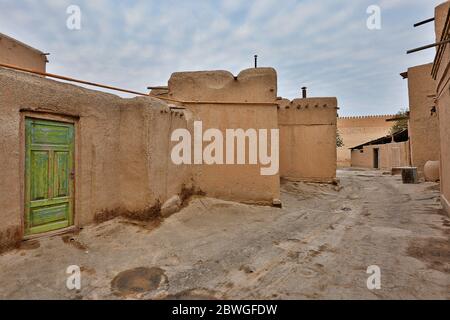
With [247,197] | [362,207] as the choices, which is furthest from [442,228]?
[247,197]

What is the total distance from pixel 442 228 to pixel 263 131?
463 cm

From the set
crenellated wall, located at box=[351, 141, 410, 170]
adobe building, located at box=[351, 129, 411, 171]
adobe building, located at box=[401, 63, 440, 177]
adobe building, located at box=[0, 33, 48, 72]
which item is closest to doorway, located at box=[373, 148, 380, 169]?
adobe building, located at box=[351, 129, 411, 171]

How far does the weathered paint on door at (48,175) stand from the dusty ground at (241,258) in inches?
16.6

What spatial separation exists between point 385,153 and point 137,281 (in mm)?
26194

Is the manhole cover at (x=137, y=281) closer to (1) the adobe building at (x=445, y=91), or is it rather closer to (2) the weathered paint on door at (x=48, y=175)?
(2) the weathered paint on door at (x=48, y=175)

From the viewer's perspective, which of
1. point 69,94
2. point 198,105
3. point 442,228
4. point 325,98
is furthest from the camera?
point 325,98

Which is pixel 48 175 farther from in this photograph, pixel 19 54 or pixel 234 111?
pixel 19 54

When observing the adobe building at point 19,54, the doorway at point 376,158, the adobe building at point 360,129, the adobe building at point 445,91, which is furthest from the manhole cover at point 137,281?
the adobe building at point 360,129

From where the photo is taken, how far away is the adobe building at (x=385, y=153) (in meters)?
20.1

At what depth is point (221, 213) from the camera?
643cm
